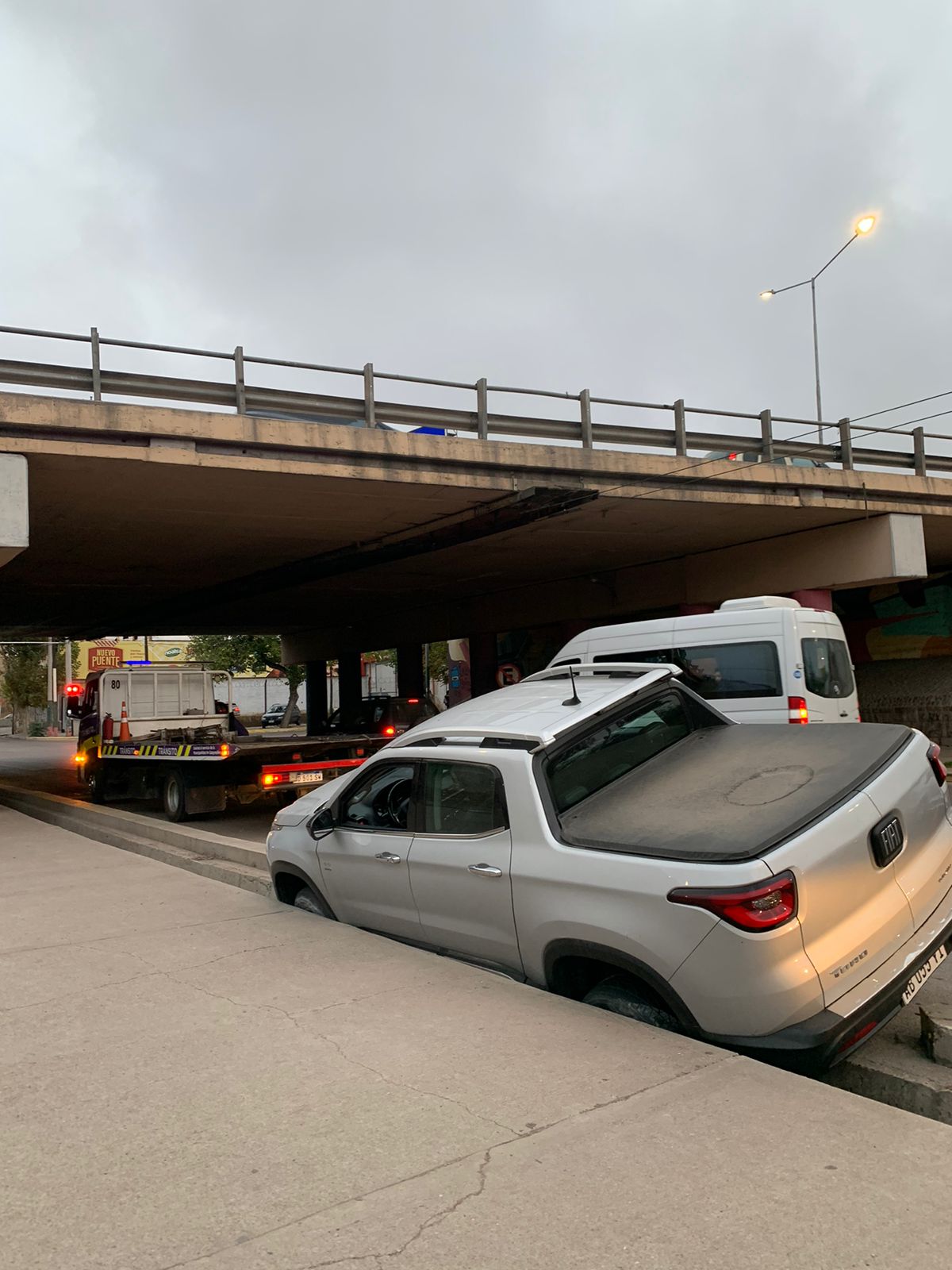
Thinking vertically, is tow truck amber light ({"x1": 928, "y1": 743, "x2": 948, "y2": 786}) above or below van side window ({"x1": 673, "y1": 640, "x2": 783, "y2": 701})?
below

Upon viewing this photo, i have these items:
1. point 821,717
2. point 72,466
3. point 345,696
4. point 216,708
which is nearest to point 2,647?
point 345,696

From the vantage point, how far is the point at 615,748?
4.98 metres

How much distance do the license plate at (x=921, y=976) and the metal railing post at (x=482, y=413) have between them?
10.8 metres

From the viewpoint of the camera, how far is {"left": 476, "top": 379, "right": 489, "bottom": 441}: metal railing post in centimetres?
1392

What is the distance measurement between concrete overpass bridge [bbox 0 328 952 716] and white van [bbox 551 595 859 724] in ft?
10.7

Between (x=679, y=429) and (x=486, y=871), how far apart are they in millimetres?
12329

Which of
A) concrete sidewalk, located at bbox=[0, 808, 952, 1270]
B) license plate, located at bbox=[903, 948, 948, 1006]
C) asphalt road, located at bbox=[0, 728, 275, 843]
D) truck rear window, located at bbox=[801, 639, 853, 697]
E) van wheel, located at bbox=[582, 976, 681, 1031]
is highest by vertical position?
truck rear window, located at bbox=[801, 639, 853, 697]

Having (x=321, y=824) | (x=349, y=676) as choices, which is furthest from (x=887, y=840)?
(x=349, y=676)

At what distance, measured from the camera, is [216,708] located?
17344mm

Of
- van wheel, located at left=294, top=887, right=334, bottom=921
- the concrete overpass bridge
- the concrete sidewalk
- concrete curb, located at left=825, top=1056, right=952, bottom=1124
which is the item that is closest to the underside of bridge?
the concrete overpass bridge

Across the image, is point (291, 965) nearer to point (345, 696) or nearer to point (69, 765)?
point (69, 765)

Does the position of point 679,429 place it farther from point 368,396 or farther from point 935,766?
point 935,766

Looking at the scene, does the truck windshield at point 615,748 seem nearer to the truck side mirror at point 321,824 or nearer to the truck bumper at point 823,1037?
the truck bumper at point 823,1037

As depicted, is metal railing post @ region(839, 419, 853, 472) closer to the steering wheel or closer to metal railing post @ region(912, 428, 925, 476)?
metal railing post @ region(912, 428, 925, 476)
